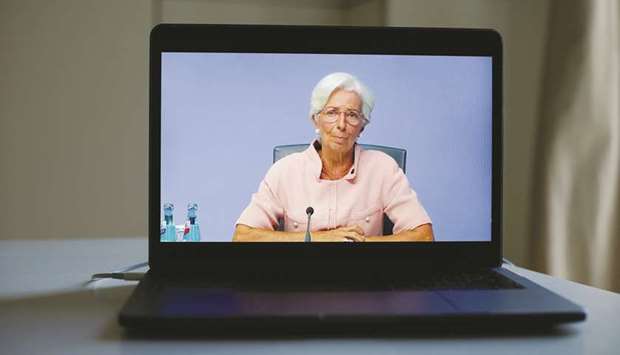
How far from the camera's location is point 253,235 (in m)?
0.76

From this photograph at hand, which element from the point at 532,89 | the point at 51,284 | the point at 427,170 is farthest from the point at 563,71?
the point at 51,284

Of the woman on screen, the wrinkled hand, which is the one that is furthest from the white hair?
the wrinkled hand

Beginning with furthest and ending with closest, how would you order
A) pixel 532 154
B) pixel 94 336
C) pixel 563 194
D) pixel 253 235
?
pixel 532 154
pixel 563 194
pixel 253 235
pixel 94 336

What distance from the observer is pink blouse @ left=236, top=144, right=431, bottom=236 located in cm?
77

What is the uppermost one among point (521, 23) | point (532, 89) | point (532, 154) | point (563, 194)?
point (521, 23)

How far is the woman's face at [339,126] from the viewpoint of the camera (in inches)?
30.8

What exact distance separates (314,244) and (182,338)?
0.85ft

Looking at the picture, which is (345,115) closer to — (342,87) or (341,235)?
(342,87)

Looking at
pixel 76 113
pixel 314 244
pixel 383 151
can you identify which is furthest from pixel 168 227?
pixel 76 113

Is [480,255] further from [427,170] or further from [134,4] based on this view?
[134,4]

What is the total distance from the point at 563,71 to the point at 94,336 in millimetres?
1415

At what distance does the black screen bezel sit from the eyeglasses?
0.08 meters

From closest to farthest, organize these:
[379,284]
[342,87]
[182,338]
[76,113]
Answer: [182,338]
[379,284]
[342,87]
[76,113]

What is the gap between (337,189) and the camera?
78 cm
